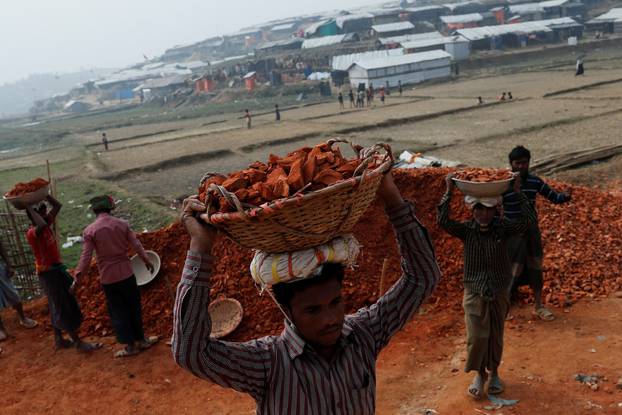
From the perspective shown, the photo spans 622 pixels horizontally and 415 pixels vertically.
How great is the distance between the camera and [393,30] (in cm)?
5662

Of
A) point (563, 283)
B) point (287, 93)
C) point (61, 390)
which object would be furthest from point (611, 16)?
point (61, 390)

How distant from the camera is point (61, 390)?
16.8 ft

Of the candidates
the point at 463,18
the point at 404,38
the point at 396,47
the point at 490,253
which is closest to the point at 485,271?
the point at 490,253

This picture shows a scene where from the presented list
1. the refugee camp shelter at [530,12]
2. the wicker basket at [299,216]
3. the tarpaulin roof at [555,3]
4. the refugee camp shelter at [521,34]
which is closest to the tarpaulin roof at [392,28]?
the refugee camp shelter at [521,34]

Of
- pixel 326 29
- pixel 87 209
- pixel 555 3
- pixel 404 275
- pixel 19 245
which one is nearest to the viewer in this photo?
pixel 404 275

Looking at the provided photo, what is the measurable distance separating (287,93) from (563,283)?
4208cm

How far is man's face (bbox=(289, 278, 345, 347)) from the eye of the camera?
5.55 feet

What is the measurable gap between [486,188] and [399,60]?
38.7m

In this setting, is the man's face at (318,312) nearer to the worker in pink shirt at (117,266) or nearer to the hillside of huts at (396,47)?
the worker in pink shirt at (117,266)

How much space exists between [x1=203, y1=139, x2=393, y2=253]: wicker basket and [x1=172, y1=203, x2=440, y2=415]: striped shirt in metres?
0.14

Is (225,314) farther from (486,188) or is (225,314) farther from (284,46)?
(284,46)

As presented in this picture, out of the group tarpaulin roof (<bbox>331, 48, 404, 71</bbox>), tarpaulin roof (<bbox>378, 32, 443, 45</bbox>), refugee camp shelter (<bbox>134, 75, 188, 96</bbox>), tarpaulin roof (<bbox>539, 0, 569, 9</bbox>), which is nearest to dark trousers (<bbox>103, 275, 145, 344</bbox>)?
tarpaulin roof (<bbox>331, 48, 404, 71</bbox>)

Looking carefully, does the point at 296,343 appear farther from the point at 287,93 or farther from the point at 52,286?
the point at 287,93

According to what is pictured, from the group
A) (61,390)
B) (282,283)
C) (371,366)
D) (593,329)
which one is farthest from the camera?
(61,390)
